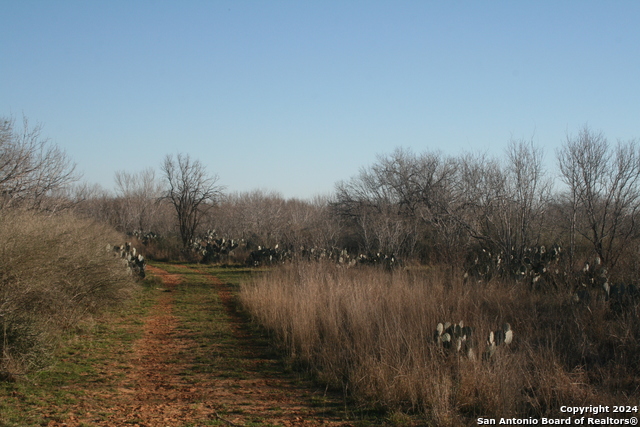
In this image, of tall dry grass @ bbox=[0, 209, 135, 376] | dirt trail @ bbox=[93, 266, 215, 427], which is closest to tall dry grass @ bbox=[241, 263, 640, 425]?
dirt trail @ bbox=[93, 266, 215, 427]

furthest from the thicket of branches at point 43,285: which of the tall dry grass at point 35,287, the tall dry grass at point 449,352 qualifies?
the tall dry grass at point 449,352

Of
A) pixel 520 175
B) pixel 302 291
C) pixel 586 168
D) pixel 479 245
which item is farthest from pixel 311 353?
pixel 479 245

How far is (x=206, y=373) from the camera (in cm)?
678

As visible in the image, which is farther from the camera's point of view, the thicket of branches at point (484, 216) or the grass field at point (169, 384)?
the thicket of branches at point (484, 216)

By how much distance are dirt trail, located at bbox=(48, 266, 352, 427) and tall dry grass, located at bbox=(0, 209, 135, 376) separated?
3.57 ft

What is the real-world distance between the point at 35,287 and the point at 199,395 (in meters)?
2.55

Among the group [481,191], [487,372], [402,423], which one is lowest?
[402,423]

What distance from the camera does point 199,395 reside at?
5.86m

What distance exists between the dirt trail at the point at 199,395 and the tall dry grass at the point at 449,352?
1.74 ft

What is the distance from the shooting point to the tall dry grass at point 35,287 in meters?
5.87

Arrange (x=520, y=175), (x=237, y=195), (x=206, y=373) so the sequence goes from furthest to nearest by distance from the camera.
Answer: (x=237, y=195), (x=520, y=175), (x=206, y=373)

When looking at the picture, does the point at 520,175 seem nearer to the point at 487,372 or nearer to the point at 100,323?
the point at 487,372

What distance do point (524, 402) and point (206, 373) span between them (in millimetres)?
4063

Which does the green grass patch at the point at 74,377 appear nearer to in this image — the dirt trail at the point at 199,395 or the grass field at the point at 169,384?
the grass field at the point at 169,384
